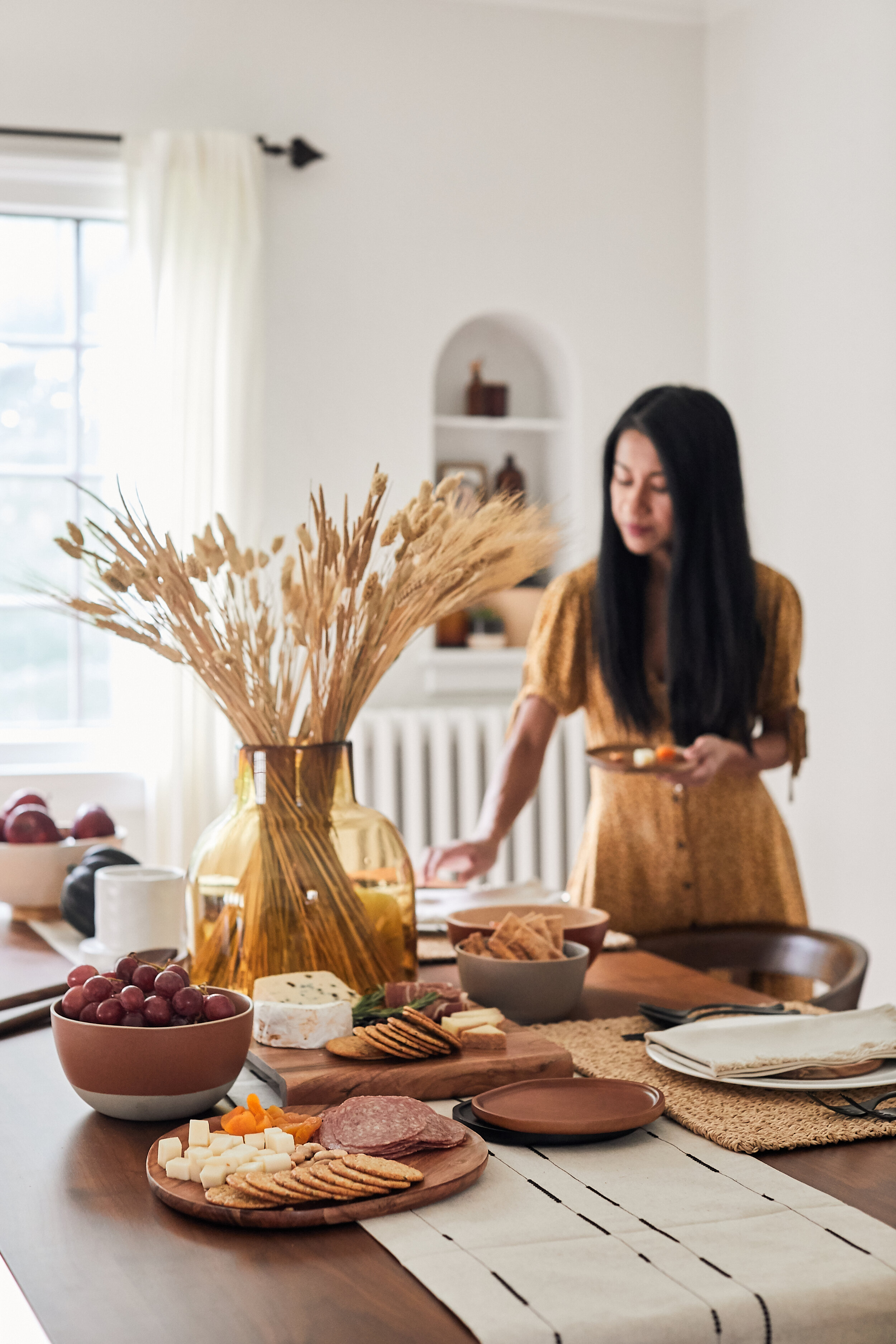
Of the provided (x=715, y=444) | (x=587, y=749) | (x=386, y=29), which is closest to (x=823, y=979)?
(x=587, y=749)

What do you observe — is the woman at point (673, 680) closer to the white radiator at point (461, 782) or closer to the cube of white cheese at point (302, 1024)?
the cube of white cheese at point (302, 1024)

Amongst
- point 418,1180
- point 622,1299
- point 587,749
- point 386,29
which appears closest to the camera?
point 622,1299

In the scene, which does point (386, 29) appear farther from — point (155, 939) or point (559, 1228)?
point (559, 1228)

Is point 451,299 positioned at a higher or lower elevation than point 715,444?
higher

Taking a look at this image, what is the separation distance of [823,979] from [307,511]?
Answer: 2.13 meters

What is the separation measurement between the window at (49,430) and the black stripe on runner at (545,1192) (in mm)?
3063

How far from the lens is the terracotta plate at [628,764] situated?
185 centimetres

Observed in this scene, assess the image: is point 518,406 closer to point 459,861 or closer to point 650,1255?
point 459,861

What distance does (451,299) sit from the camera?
374cm

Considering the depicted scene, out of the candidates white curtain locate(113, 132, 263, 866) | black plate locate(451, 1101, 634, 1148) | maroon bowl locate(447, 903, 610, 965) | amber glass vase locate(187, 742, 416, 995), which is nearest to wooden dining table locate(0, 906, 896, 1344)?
black plate locate(451, 1101, 634, 1148)

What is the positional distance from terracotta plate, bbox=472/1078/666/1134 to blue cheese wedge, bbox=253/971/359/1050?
16 cm

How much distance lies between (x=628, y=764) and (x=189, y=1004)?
99 centimetres

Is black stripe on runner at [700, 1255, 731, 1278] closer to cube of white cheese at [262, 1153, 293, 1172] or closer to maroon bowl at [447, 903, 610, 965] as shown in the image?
cube of white cheese at [262, 1153, 293, 1172]

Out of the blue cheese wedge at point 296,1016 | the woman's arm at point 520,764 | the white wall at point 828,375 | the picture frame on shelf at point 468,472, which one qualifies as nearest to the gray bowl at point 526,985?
the blue cheese wedge at point 296,1016
